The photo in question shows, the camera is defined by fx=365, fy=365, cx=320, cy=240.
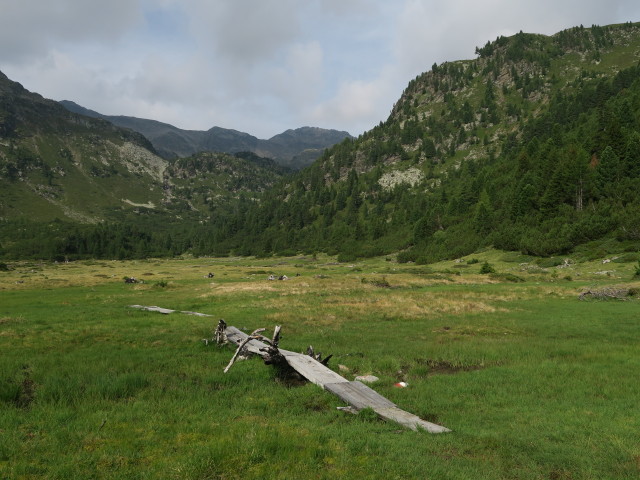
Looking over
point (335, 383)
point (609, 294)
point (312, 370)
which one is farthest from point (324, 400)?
point (609, 294)

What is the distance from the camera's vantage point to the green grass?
7637 millimetres

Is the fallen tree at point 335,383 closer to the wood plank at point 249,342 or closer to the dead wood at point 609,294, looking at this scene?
the wood plank at point 249,342

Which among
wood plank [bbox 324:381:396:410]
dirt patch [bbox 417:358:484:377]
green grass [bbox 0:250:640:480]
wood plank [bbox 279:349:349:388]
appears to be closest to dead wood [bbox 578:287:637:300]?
green grass [bbox 0:250:640:480]

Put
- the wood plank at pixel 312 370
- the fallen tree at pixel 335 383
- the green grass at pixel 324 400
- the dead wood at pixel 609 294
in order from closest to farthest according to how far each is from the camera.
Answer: the green grass at pixel 324 400 → the fallen tree at pixel 335 383 → the wood plank at pixel 312 370 → the dead wood at pixel 609 294

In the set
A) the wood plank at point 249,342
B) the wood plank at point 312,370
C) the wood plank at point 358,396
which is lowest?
the wood plank at point 249,342

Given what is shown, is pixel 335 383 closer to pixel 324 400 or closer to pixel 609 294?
pixel 324 400

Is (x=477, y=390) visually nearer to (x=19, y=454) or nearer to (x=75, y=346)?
(x=19, y=454)

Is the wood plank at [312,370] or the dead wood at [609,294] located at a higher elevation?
the wood plank at [312,370]

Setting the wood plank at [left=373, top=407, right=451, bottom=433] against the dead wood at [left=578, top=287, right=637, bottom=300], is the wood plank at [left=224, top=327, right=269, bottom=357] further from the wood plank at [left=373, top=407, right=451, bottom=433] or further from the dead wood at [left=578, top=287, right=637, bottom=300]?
the dead wood at [left=578, top=287, right=637, bottom=300]

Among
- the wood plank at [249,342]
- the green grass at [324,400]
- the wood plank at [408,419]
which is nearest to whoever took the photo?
the green grass at [324,400]

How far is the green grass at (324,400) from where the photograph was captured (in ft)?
25.1

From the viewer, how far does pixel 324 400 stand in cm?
1206

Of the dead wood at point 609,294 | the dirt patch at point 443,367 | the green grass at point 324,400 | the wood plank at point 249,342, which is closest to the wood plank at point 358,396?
the green grass at point 324,400

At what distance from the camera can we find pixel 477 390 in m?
13.6
